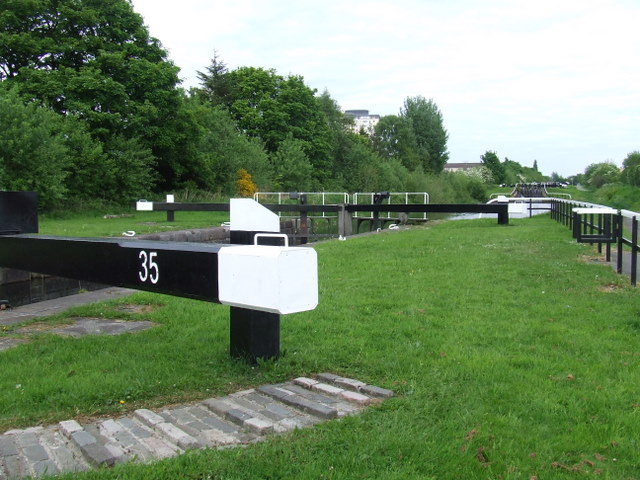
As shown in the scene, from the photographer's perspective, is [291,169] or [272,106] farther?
[272,106]

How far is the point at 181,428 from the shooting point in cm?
292

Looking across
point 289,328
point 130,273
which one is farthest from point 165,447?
point 289,328

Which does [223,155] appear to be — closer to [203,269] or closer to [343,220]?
[343,220]

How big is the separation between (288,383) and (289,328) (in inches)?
52.8

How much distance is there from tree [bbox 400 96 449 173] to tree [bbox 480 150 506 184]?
17.7m

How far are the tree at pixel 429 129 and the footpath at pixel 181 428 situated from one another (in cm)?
7258

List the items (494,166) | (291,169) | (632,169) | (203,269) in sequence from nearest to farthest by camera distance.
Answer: (203,269), (632,169), (291,169), (494,166)

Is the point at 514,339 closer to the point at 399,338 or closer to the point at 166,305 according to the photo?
the point at 399,338

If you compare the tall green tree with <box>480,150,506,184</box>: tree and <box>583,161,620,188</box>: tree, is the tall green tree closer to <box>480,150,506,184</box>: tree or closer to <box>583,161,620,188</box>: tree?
<box>583,161,620,188</box>: tree

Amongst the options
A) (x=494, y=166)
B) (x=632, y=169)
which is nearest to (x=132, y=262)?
(x=632, y=169)

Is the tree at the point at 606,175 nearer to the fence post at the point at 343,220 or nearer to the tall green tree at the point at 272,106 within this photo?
the fence post at the point at 343,220

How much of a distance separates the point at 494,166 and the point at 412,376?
97.0 metres

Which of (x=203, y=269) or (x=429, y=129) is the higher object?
(x=429, y=129)

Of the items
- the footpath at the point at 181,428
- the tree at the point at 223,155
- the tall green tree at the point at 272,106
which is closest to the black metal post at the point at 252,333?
the footpath at the point at 181,428
